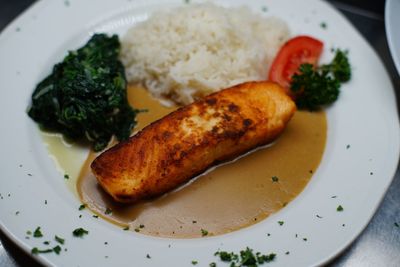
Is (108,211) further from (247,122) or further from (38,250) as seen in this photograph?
(247,122)

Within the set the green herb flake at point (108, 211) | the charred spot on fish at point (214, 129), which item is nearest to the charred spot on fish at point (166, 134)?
the charred spot on fish at point (214, 129)

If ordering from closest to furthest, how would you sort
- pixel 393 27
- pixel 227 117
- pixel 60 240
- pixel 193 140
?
pixel 60 240 → pixel 193 140 → pixel 227 117 → pixel 393 27

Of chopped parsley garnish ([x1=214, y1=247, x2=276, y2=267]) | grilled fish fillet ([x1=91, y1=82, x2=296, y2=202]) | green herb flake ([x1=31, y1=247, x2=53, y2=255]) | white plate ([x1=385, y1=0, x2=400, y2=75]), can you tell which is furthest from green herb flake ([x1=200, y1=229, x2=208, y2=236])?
white plate ([x1=385, y1=0, x2=400, y2=75])

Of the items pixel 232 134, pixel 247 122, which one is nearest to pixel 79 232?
pixel 232 134

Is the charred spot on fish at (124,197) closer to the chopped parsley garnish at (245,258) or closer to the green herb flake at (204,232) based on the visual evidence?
the green herb flake at (204,232)

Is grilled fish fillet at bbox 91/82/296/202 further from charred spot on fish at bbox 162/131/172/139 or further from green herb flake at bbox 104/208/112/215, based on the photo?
green herb flake at bbox 104/208/112/215

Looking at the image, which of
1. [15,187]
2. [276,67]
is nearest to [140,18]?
[276,67]
